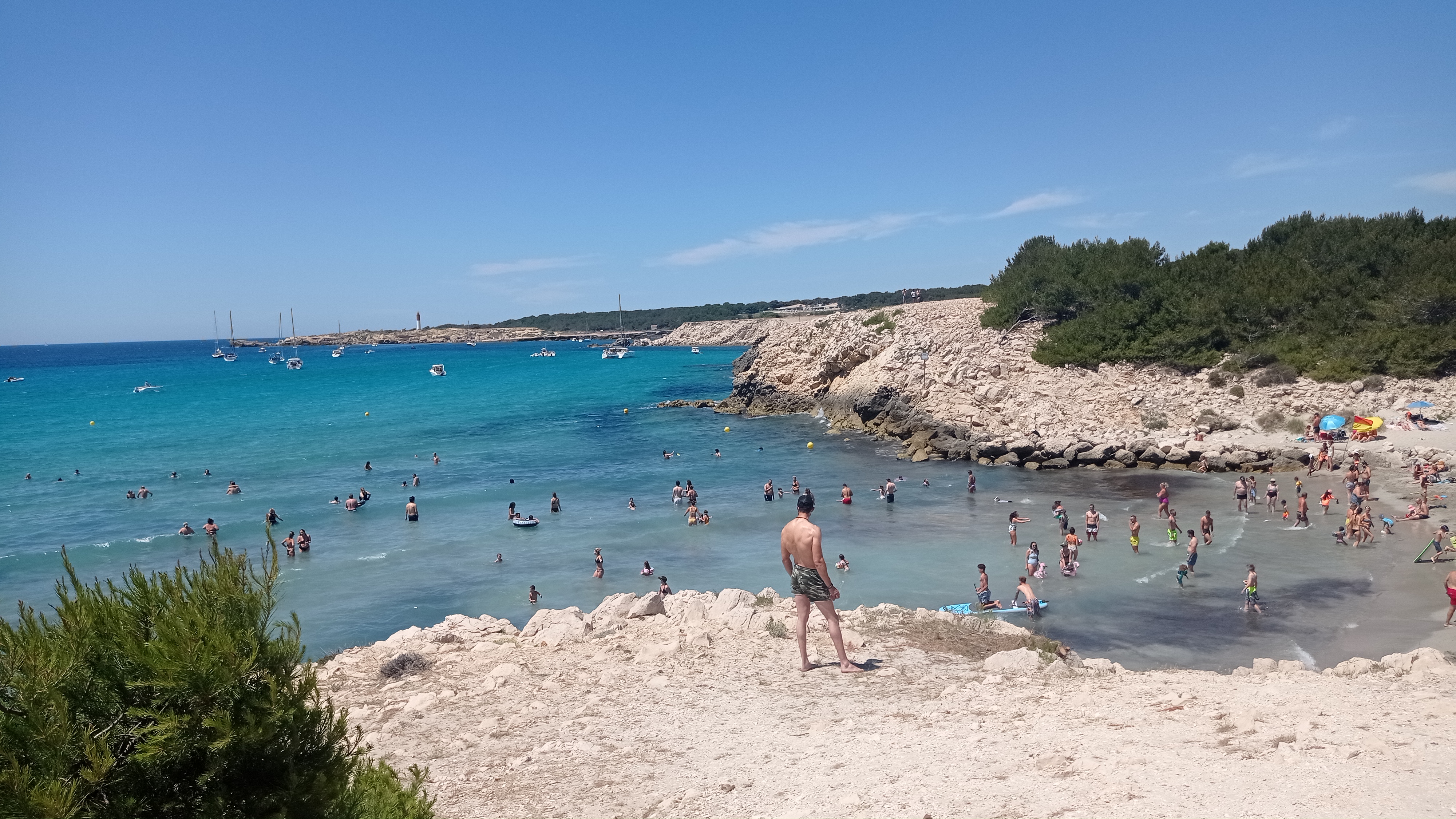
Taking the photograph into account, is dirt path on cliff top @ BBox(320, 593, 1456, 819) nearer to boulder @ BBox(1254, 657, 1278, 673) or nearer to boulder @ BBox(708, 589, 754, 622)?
boulder @ BBox(708, 589, 754, 622)

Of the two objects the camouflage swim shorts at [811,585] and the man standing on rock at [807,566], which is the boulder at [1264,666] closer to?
the man standing on rock at [807,566]

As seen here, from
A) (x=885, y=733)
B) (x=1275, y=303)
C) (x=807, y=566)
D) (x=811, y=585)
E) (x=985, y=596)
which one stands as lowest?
(x=985, y=596)

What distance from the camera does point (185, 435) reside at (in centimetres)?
5169

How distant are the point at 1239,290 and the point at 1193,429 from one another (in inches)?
493

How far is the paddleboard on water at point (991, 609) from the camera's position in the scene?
16875 mm

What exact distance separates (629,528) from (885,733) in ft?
64.3

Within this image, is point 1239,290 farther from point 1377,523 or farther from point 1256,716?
point 1256,716

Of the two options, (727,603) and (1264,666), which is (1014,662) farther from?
(727,603)

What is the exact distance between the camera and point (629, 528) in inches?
1049

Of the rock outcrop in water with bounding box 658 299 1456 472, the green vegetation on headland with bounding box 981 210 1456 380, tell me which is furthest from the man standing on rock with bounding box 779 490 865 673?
the green vegetation on headland with bounding box 981 210 1456 380

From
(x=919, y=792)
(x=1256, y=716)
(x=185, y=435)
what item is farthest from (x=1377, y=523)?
(x=185, y=435)

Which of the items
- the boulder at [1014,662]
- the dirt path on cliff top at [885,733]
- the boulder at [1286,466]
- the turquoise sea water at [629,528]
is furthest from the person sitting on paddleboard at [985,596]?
the boulder at [1286,466]

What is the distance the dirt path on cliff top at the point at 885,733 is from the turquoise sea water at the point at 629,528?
253 inches

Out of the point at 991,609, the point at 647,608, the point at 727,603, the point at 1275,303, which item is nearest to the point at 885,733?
the point at 727,603
